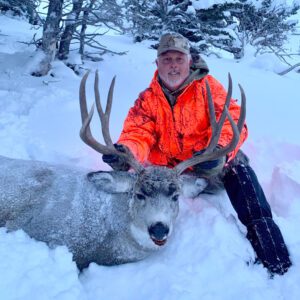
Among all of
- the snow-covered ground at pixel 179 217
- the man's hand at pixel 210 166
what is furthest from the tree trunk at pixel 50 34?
the man's hand at pixel 210 166

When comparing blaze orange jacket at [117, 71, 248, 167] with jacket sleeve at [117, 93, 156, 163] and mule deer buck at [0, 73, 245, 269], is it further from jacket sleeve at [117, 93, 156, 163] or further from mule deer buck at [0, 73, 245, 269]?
mule deer buck at [0, 73, 245, 269]

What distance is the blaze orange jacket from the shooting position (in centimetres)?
428

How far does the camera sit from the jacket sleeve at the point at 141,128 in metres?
4.34

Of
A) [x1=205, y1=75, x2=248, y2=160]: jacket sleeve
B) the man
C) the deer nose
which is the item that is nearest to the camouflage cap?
the man

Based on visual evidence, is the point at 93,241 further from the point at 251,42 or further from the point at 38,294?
the point at 251,42

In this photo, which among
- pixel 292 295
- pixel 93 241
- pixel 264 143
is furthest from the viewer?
pixel 264 143

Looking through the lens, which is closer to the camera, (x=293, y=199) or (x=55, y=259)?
(x=55, y=259)

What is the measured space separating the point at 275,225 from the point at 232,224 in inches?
16.5

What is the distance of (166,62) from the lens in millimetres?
4434

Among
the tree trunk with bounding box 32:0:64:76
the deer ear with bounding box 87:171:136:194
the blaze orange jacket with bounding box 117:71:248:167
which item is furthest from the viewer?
the tree trunk with bounding box 32:0:64:76

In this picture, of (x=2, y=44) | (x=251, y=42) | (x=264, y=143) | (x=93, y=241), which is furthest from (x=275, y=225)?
(x=251, y=42)

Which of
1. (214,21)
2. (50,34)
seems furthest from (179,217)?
(214,21)

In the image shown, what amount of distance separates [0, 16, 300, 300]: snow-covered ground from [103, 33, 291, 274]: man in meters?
0.37

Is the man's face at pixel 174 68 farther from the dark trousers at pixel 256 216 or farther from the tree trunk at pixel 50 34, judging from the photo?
the tree trunk at pixel 50 34
